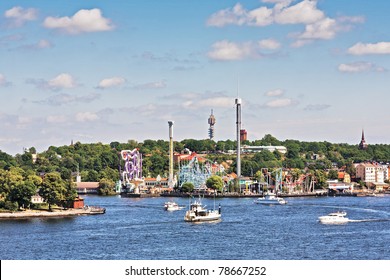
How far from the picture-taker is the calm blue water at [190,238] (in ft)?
65.7

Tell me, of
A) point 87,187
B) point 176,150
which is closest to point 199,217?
point 87,187

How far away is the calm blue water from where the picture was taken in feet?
65.7

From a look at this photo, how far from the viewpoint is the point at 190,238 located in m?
23.4

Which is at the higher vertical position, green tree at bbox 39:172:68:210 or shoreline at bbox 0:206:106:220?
green tree at bbox 39:172:68:210

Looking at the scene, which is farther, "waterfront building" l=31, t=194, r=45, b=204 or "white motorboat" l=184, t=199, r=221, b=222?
"waterfront building" l=31, t=194, r=45, b=204

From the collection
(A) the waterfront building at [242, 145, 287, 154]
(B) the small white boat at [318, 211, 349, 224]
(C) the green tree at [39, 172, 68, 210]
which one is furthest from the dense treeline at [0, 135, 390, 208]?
(B) the small white boat at [318, 211, 349, 224]

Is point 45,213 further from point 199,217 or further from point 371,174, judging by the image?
point 371,174

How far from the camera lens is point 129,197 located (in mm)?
53562

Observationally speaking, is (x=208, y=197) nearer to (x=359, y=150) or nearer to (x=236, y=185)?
(x=236, y=185)

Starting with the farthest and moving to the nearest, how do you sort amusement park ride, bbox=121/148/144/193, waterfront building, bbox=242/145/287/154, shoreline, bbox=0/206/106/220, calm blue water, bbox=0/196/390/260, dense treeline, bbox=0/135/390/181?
waterfront building, bbox=242/145/287/154 < dense treeline, bbox=0/135/390/181 < amusement park ride, bbox=121/148/144/193 < shoreline, bbox=0/206/106/220 < calm blue water, bbox=0/196/390/260

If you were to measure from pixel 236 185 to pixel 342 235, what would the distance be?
1319 inches

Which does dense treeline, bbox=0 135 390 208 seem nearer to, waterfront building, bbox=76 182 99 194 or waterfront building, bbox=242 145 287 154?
waterfront building, bbox=76 182 99 194

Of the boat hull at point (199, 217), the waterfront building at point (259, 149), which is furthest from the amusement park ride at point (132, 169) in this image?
the boat hull at point (199, 217)
